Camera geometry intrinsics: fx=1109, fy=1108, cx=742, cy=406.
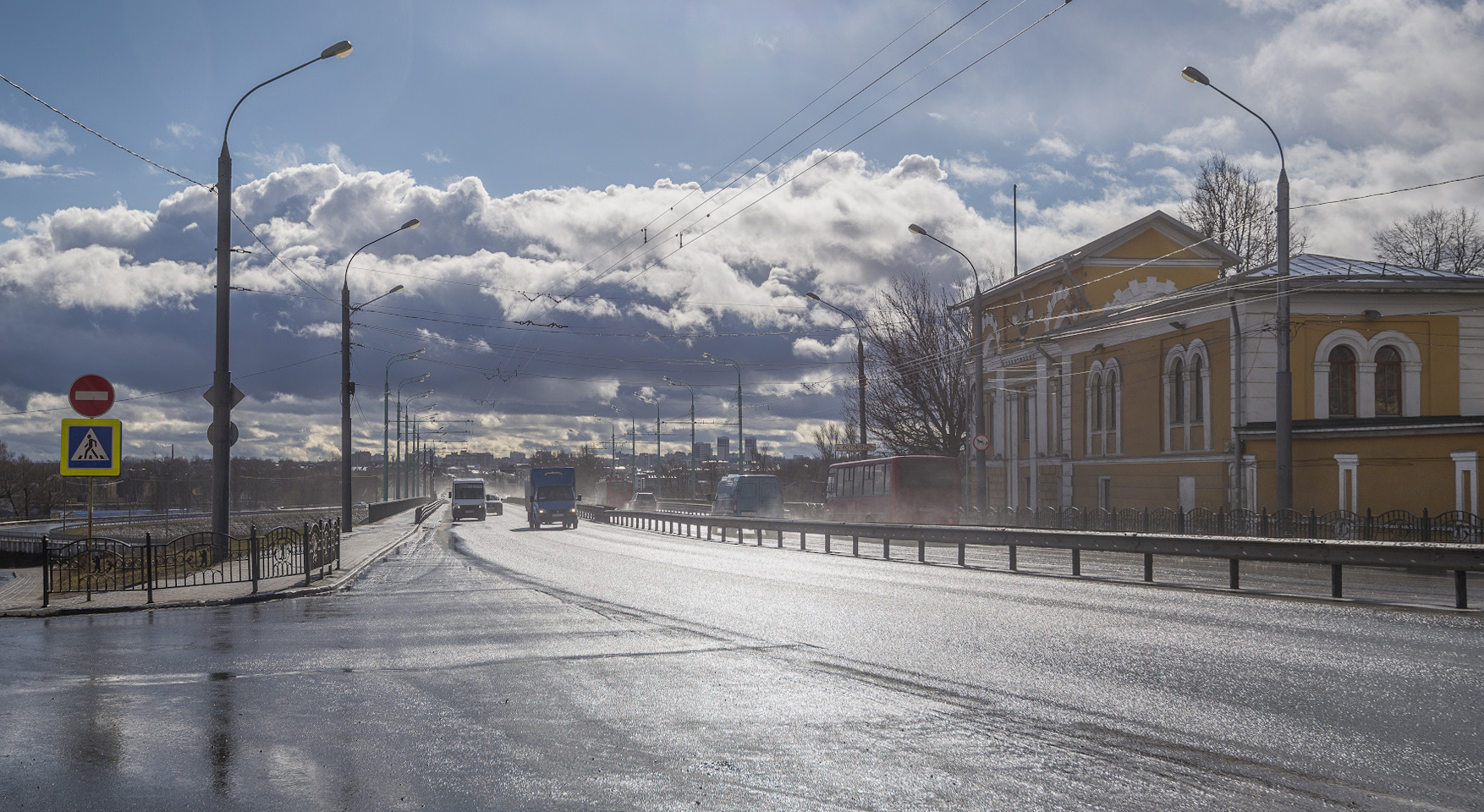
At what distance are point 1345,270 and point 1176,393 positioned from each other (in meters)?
6.48

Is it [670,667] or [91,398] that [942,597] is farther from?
[91,398]

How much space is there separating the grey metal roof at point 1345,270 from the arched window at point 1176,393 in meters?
3.80

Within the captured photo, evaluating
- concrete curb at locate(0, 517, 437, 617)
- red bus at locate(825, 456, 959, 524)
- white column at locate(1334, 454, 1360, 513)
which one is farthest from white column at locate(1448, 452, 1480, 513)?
concrete curb at locate(0, 517, 437, 617)

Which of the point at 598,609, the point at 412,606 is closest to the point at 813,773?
the point at 598,609

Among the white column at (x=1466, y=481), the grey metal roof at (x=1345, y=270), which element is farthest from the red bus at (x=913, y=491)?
the white column at (x=1466, y=481)

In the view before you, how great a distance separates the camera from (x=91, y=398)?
16000 mm

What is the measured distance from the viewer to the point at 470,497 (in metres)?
66.0

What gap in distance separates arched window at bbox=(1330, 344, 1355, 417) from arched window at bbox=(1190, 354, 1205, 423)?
3.94 metres

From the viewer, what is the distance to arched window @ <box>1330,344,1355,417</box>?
34.0 metres

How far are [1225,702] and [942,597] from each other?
25.5ft

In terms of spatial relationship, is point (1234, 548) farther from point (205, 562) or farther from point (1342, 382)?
point (1342, 382)

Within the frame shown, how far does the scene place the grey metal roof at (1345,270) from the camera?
33.9m

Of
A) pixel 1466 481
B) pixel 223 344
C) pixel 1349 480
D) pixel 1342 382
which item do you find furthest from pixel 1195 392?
pixel 223 344

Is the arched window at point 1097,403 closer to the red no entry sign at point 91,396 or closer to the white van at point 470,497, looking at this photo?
the red no entry sign at point 91,396
